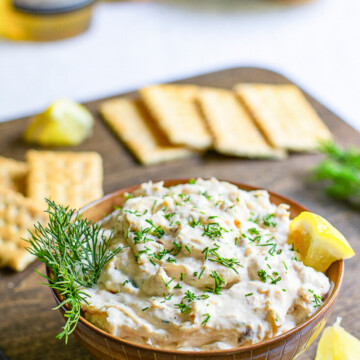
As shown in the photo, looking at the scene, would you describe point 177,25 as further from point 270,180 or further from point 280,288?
point 280,288

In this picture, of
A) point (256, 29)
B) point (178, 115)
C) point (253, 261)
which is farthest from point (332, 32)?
point (253, 261)

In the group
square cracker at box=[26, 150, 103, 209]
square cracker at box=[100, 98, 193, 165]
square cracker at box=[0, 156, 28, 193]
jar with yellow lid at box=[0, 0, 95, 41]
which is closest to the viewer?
square cracker at box=[26, 150, 103, 209]

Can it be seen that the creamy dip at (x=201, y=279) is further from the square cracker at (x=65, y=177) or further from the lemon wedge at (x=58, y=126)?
the lemon wedge at (x=58, y=126)

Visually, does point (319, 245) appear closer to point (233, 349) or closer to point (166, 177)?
point (233, 349)

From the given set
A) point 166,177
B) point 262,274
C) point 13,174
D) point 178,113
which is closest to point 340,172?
point 166,177

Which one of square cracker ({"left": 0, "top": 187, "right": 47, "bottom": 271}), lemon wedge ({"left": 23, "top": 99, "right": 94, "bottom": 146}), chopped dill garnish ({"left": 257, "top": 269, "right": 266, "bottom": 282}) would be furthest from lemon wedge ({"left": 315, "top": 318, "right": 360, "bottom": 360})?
lemon wedge ({"left": 23, "top": 99, "right": 94, "bottom": 146})

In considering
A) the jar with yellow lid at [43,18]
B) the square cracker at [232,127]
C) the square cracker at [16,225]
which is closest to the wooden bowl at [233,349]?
the square cracker at [16,225]

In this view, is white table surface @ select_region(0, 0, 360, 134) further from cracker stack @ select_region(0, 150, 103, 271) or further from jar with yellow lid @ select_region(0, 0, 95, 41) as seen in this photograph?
cracker stack @ select_region(0, 150, 103, 271)
